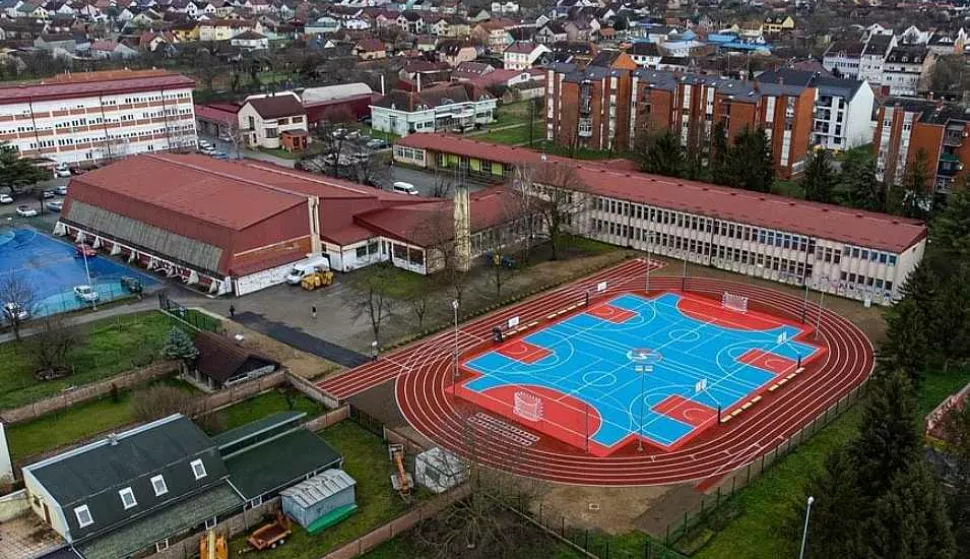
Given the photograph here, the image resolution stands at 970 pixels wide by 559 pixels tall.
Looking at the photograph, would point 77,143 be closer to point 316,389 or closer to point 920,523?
point 316,389

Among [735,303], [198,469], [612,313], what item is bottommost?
[612,313]

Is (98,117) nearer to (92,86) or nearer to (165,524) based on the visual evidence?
(92,86)

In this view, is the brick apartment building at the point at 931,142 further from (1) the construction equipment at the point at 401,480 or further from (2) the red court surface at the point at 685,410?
(1) the construction equipment at the point at 401,480

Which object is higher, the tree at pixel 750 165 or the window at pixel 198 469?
the tree at pixel 750 165

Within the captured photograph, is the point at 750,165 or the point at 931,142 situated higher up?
the point at 931,142

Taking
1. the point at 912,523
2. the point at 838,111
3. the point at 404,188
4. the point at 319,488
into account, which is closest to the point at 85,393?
the point at 319,488

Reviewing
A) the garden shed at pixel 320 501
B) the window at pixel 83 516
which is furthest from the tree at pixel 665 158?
the window at pixel 83 516
